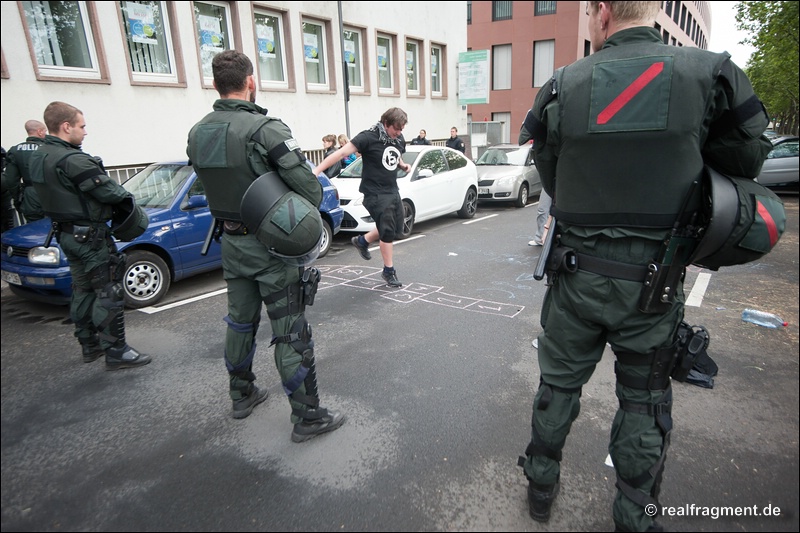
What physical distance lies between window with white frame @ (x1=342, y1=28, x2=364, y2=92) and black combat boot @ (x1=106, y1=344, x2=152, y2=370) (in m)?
11.6

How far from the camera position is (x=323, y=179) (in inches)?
292

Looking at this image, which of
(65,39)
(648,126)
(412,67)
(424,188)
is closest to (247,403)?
(648,126)

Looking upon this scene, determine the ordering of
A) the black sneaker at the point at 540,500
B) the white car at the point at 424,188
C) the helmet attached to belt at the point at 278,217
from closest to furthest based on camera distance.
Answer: the black sneaker at the point at 540,500 < the helmet attached to belt at the point at 278,217 < the white car at the point at 424,188

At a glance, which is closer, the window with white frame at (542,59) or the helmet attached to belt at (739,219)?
the helmet attached to belt at (739,219)

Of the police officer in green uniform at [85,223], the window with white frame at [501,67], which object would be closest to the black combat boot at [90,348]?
the police officer in green uniform at [85,223]

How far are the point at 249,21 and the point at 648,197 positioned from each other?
11324 mm

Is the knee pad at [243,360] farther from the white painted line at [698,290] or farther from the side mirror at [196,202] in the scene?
the white painted line at [698,290]

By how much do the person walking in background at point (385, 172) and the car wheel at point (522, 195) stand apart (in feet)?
22.5

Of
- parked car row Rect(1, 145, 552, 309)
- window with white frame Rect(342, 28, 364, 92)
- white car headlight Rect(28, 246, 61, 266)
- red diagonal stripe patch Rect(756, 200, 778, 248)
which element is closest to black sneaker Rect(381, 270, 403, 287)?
parked car row Rect(1, 145, 552, 309)

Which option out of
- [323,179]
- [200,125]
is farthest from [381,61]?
[200,125]

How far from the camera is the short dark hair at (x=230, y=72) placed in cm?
266

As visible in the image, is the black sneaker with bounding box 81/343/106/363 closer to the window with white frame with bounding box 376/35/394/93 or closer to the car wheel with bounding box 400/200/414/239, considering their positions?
the car wheel with bounding box 400/200/414/239

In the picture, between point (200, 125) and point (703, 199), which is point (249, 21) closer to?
point (200, 125)

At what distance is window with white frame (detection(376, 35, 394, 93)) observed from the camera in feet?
49.2
